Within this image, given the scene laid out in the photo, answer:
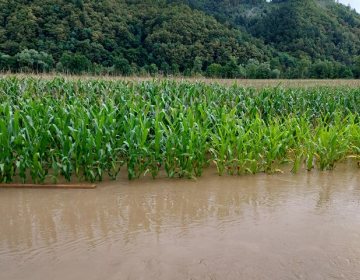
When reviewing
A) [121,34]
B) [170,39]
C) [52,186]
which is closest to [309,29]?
[170,39]

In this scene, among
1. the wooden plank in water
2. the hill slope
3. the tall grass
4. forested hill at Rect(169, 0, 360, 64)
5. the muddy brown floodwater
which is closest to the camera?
the muddy brown floodwater

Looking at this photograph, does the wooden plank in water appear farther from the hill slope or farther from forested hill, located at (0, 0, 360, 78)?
the hill slope

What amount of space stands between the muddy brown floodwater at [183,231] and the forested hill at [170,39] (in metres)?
23.2

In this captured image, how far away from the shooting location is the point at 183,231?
2914 millimetres

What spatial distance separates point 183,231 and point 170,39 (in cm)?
4182

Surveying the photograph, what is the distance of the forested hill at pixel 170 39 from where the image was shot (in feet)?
112

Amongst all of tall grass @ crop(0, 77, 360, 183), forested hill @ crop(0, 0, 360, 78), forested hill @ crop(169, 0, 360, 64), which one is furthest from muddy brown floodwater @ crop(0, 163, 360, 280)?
forested hill @ crop(169, 0, 360, 64)

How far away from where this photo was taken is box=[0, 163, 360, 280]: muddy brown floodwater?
2.31m

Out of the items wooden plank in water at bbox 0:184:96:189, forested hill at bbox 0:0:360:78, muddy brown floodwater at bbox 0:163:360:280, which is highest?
forested hill at bbox 0:0:360:78

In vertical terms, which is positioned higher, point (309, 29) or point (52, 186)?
point (309, 29)

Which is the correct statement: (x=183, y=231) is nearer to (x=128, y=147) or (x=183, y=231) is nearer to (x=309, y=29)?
(x=128, y=147)

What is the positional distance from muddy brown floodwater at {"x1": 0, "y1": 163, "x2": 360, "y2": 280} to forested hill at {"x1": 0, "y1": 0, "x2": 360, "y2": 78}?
23229 mm

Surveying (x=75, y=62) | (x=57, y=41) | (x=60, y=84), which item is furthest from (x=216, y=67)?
(x=60, y=84)

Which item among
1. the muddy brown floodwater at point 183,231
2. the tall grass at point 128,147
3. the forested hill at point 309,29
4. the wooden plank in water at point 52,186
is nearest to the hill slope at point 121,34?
the forested hill at point 309,29
